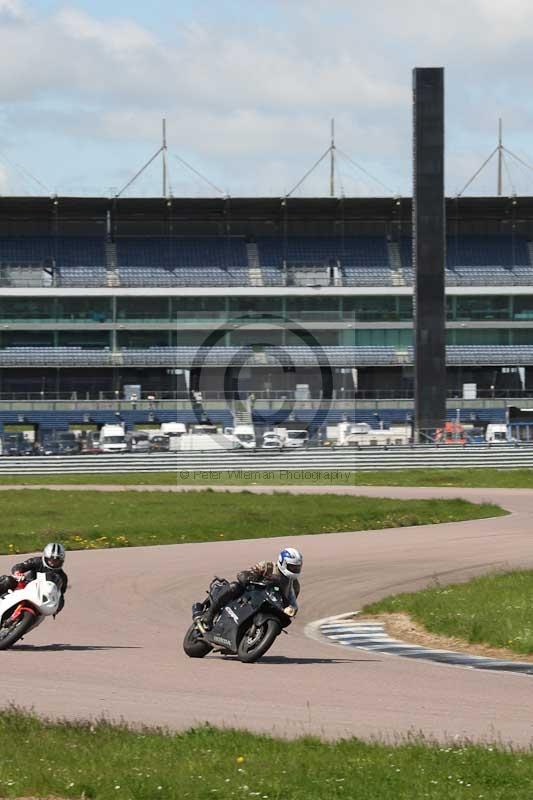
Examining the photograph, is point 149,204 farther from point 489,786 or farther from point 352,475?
point 489,786

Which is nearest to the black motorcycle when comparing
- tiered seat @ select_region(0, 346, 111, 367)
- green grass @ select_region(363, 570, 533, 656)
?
green grass @ select_region(363, 570, 533, 656)

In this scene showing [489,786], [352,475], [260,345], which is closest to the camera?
[489,786]

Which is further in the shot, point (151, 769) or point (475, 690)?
point (475, 690)

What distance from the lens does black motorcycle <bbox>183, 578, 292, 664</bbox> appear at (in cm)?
1441

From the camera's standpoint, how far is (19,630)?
15211mm

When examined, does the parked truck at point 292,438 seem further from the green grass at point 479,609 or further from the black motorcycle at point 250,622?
the black motorcycle at point 250,622

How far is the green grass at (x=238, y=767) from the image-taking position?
8.54 metres

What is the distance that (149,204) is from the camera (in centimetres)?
9269

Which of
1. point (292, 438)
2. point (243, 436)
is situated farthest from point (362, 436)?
point (243, 436)

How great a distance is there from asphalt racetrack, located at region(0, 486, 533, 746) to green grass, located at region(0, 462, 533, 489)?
82.9ft

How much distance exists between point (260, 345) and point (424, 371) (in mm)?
31065

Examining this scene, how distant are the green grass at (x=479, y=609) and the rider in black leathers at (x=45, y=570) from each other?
516cm

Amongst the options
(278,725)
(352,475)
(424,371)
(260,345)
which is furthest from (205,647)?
(260,345)

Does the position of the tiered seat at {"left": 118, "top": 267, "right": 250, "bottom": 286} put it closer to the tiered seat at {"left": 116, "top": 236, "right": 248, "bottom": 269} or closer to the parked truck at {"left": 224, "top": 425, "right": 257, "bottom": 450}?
the tiered seat at {"left": 116, "top": 236, "right": 248, "bottom": 269}
